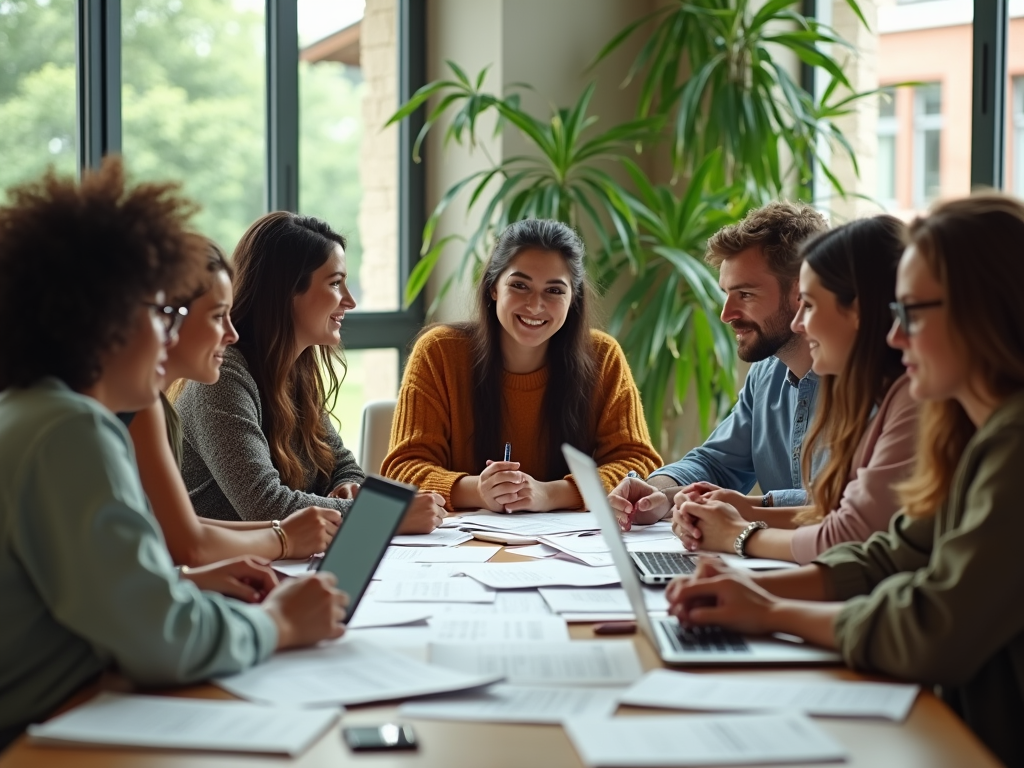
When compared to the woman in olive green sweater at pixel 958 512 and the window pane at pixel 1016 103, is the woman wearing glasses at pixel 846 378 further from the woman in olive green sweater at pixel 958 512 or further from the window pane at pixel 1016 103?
the window pane at pixel 1016 103

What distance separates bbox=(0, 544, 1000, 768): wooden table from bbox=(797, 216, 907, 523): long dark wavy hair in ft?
2.43

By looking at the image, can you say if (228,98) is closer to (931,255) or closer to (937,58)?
(937,58)

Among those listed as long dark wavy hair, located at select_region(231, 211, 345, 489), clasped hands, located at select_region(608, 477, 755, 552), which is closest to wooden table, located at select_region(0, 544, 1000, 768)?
clasped hands, located at select_region(608, 477, 755, 552)

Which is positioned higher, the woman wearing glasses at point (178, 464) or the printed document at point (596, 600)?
the woman wearing glasses at point (178, 464)

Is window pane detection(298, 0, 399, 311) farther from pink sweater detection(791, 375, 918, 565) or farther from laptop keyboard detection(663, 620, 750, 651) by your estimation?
laptop keyboard detection(663, 620, 750, 651)

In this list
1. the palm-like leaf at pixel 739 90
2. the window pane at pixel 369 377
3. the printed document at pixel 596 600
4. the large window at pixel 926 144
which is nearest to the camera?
the printed document at pixel 596 600

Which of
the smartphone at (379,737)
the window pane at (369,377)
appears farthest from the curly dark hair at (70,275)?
the window pane at (369,377)

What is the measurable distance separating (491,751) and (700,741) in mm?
205

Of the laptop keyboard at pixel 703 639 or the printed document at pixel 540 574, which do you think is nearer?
the laptop keyboard at pixel 703 639

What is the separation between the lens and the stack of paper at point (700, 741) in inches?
42.9

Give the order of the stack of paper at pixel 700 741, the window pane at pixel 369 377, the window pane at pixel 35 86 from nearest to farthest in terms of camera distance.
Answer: the stack of paper at pixel 700 741, the window pane at pixel 35 86, the window pane at pixel 369 377

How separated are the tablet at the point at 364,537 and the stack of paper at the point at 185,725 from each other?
1.12 feet

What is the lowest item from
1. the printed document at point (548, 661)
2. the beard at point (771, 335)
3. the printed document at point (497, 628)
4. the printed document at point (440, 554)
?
the printed document at point (440, 554)

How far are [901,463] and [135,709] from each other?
3.82ft
